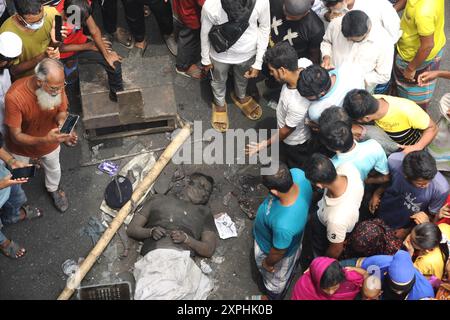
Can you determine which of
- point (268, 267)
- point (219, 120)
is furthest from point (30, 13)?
point (268, 267)

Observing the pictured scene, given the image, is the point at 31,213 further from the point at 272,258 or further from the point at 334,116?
the point at 334,116

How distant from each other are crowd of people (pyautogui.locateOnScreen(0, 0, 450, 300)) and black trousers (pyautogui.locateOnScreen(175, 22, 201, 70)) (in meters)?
0.10

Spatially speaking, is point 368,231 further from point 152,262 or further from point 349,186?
point 152,262

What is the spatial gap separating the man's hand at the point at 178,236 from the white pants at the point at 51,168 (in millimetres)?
1453

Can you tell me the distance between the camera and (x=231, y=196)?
667 centimetres

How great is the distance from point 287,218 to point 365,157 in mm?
979

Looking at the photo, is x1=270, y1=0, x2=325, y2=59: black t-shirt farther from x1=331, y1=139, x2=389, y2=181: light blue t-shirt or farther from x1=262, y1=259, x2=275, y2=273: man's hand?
x1=262, y1=259, x2=275, y2=273: man's hand

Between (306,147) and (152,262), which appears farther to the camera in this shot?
(306,147)

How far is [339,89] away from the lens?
5.59m

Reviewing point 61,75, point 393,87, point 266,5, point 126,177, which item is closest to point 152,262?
point 126,177

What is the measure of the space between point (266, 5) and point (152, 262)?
9.63 ft

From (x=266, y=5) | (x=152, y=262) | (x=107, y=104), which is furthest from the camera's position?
(x=107, y=104)

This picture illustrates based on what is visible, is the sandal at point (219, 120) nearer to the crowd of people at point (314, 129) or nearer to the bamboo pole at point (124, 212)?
the crowd of people at point (314, 129)

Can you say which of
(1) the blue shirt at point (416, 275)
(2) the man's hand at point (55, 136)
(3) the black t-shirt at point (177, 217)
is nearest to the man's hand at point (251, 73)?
(3) the black t-shirt at point (177, 217)
